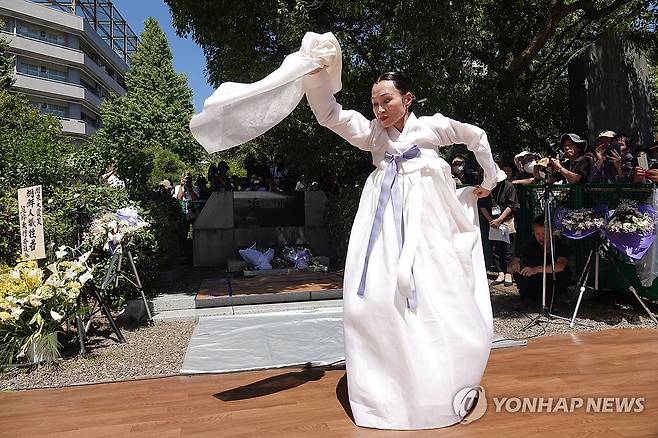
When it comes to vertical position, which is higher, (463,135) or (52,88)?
(52,88)

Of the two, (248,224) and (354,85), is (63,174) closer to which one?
(248,224)

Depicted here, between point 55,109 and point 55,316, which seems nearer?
point 55,316

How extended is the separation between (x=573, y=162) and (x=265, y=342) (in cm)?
407

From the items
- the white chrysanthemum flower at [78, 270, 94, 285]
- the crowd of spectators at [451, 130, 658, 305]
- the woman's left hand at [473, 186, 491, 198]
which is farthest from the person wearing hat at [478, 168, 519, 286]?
the white chrysanthemum flower at [78, 270, 94, 285]

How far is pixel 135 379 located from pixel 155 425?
1085 mm

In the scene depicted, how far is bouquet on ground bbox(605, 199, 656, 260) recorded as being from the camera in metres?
5.02

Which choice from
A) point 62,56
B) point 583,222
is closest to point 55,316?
point 583,222

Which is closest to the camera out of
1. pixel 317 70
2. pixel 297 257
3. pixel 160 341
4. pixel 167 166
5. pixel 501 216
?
pixel 317 70

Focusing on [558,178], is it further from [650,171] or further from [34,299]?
[34,299]

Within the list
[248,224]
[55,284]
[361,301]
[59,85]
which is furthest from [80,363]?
[59,85]

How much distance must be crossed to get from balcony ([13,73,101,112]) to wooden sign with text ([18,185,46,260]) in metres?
36.8

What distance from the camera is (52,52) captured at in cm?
3909

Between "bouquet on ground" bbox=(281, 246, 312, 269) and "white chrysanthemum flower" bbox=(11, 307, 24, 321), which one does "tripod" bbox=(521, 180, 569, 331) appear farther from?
"white chrysanthemum flower" bbox=(11, 307, 24, 321)

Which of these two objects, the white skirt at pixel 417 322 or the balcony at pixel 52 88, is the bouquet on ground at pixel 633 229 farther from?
the balcony at pixel 52 88
